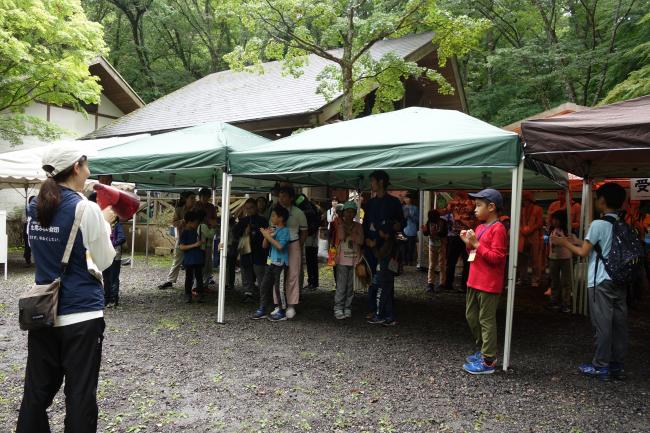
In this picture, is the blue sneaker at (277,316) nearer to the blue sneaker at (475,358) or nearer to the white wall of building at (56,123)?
the blue sneaker at (475,358)

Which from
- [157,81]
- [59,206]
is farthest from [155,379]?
[157,81]

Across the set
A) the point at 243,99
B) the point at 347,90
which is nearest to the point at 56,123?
the point at 243,99

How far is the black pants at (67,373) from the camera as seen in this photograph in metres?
2.32

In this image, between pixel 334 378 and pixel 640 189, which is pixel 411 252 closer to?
pixel 640 189

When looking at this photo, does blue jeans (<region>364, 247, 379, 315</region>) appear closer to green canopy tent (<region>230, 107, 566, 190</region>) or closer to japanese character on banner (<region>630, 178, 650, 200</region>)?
green canopy tent (<region>230, 107, 566, 190</region>)

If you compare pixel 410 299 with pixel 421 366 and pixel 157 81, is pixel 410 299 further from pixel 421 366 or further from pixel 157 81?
pixel 157 81

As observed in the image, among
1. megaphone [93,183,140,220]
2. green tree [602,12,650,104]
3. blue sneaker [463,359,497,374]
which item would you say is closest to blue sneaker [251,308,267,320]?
blue sneaker [463,359,497,374]

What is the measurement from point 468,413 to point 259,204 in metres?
5.07

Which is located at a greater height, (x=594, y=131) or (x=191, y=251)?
(x=594, y=131)

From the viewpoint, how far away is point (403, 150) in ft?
16.5

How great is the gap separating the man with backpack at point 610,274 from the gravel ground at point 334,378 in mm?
258

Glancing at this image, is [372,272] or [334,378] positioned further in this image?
[372,272]

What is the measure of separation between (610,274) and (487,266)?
1048 millimetres

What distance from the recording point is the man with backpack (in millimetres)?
4234
